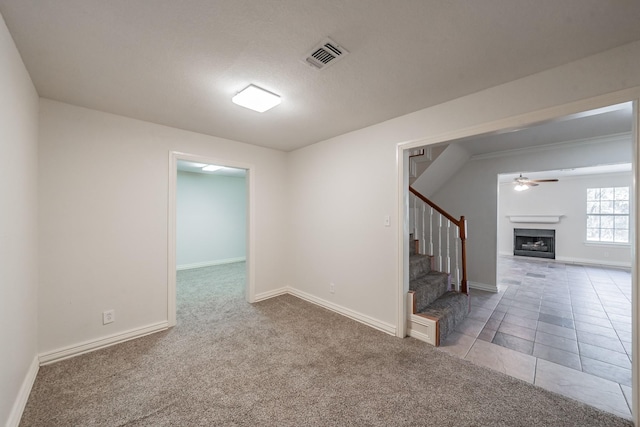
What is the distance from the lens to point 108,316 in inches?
97.7

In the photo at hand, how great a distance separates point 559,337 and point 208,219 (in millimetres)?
6783

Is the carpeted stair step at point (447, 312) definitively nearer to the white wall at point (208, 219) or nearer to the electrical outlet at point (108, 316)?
the electrical outlet at point (108, 316)

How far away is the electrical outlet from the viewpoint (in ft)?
8.06

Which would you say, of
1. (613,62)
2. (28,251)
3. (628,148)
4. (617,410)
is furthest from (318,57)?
(628,148)

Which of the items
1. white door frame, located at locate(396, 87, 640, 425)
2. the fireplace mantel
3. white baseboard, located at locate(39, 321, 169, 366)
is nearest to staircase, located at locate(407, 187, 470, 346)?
white door frame, located at locate(396, 87, 640, 425)

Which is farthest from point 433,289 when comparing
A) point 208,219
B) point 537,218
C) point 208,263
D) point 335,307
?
point 537,218

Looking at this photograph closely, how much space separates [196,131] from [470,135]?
3081 mm

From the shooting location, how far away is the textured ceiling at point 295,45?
4.12 ft

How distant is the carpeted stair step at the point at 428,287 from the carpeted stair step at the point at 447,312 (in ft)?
0.18

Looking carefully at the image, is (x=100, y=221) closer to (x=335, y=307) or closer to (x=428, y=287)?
(x=335, y=307)

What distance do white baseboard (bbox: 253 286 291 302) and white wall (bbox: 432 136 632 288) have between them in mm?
3464

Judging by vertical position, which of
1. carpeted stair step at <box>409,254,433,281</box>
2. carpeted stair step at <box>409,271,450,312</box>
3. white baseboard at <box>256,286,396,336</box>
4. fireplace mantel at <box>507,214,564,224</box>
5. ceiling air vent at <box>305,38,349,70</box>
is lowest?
white baseboard at <box>256,286,396,336</box>

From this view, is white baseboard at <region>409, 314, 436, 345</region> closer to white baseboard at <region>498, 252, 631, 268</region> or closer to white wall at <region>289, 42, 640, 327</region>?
white wall at <region>289, 42, 640, 327</region>

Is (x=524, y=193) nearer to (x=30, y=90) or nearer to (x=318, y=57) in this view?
(x=318, y=57)
